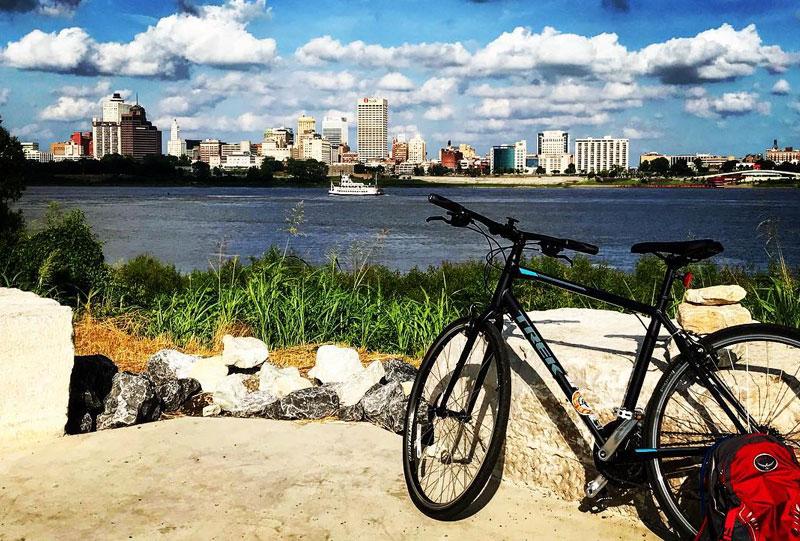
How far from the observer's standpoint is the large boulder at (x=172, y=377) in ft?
18.4

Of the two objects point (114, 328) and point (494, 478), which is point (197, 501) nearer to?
point (494, 478)

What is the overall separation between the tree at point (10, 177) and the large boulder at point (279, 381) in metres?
6.32

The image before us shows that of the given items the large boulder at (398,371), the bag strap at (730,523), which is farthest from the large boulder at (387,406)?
the bag strap at (730,523)

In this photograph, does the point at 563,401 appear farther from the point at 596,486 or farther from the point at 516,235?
the point at 516,235

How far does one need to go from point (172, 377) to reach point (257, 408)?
780 mm

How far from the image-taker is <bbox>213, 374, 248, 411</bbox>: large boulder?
5559 millimetres

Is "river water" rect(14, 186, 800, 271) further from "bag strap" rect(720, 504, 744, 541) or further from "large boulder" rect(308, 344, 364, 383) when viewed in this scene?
"bag strap" rect(720, 504, 744, 541)

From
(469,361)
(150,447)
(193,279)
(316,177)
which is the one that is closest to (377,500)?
(469,361)

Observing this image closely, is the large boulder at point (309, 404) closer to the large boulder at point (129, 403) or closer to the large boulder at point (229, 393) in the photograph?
the large boulder at point (229, 393)

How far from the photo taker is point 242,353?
20.2 feet

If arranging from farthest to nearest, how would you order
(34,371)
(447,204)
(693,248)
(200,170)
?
(200,170)
(34,371)
(447,204)
(693,248)

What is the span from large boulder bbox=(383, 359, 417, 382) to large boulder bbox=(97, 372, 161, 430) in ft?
5.36

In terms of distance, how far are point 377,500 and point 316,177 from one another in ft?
494

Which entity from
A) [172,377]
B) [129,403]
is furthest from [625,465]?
[172,377]
